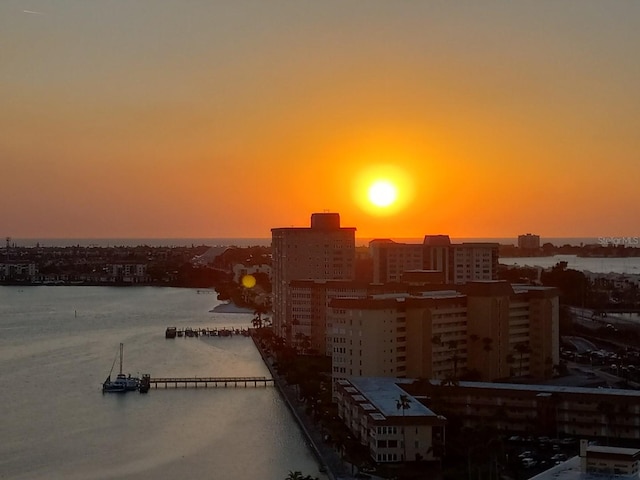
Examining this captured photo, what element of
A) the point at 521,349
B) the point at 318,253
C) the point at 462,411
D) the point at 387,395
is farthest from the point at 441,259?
the point at 387,395

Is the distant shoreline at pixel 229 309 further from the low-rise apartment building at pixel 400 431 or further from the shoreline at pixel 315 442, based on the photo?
the low-rise apartment building at pixel 400 431

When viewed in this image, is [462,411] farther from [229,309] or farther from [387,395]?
[229,309]

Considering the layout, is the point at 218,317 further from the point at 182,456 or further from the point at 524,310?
the point at 182,456

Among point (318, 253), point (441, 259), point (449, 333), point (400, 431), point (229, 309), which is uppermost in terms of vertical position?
point (318, 253)

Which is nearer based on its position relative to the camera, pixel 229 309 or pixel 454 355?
pixel 454 355

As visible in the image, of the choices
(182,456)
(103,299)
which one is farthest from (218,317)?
(182,456)

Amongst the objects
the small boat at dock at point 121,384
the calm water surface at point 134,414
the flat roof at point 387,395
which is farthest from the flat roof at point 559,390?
the small boat at dock at point 121,384
